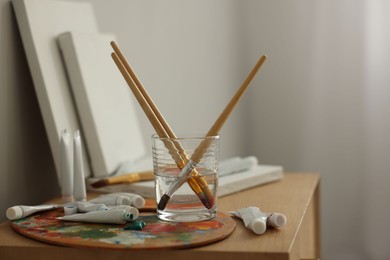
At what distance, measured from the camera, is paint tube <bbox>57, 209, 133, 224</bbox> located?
3.01ft

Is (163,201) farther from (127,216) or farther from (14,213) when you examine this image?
(14,213)

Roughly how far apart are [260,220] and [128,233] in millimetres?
169

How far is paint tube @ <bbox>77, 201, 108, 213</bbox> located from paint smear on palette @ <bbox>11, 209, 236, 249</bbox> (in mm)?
40

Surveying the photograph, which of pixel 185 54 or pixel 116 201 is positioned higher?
pixel 185 54

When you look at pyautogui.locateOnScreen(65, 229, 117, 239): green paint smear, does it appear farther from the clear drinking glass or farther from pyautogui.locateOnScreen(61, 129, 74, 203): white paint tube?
pyautogui.locateOnScreen(61, 129, 74, 203): white paint tube

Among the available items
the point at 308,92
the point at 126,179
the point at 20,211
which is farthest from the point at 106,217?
the point at 308,92

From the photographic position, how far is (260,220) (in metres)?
0.89

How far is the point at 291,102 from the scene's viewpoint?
7.00 ft

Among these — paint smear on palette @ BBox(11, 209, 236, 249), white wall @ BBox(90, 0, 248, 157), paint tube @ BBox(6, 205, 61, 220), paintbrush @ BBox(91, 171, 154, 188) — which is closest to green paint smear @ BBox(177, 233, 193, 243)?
paint smear on palette @ BBox(11, 209, 236, 249)

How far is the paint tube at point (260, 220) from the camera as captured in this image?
877 millimetres

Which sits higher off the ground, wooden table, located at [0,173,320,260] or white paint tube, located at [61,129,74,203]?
white paint tube, located at [61,129,74,203]

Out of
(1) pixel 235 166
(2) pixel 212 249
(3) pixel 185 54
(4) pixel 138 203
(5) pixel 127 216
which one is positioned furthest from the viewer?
(3) pixel 185 54

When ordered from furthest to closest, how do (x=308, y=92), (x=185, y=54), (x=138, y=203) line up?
(x=308, y=92)
(x=185, y=54)
(x=138, y=203)

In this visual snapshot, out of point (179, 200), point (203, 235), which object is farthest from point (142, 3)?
point (203, 235)
